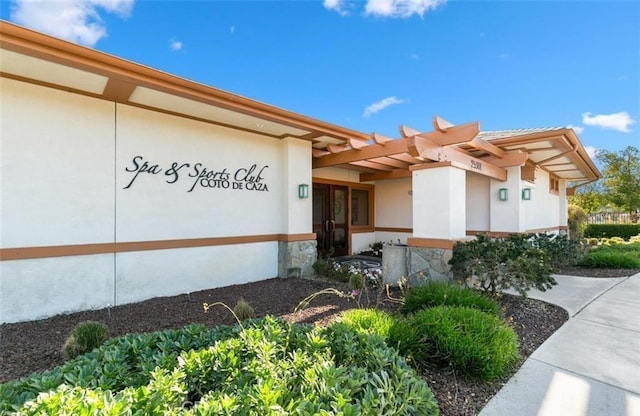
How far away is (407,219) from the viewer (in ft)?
36.0

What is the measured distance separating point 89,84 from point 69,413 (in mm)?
4625

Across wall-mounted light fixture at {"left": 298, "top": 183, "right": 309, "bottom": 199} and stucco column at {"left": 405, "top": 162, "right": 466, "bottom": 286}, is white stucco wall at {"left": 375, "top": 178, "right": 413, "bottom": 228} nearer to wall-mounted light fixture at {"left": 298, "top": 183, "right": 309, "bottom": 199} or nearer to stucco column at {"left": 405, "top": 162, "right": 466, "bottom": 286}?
stucco column at {"left": 405, "top": 162, "right": 466, "bottom": 286}

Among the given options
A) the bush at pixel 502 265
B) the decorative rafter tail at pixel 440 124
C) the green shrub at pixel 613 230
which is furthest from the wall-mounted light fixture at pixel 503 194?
the green shrub at pixel 613 230

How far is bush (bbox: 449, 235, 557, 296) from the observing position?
15.2ft

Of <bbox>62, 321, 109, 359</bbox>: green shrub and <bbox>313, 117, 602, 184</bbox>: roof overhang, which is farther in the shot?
<bbox>313, 117, 602, 184</bbox>: roof overhang

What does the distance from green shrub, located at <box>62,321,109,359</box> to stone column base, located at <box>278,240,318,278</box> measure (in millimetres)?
4214

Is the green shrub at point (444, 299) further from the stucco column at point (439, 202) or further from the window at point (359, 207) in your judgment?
the window at point (359, 207)

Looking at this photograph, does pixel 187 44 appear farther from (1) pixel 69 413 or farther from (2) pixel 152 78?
(1) pixel 69 413

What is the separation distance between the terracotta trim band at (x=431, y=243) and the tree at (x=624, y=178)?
20.2m

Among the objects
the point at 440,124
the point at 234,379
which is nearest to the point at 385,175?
the point at 440,124

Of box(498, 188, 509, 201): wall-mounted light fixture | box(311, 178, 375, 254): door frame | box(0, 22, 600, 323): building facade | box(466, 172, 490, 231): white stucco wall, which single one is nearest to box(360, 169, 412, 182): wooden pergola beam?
box(311, 178, 375, 254): door frame

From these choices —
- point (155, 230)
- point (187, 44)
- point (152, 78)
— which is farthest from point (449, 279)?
point (187, 44)

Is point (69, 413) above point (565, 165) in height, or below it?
below

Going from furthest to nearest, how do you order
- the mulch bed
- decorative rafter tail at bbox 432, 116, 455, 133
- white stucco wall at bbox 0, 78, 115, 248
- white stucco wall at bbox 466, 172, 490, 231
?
white stucco wall at bbox 466, 172, 490, 231, decorative rafter tail at bbox 432, 116, 455, 133, white stucco wall at bbox 0, 78, 115, 248, the mulch bed
